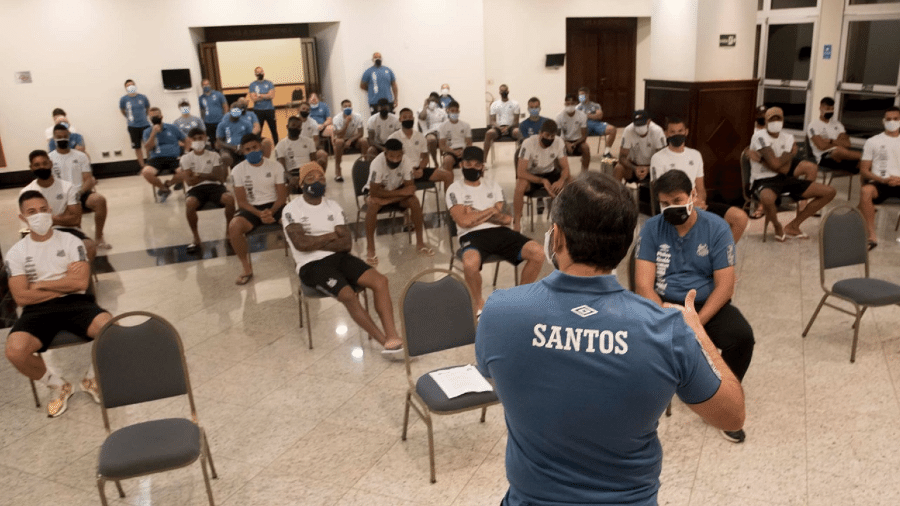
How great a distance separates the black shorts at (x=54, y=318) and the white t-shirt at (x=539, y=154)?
4.61 meters

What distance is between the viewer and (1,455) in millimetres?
3869

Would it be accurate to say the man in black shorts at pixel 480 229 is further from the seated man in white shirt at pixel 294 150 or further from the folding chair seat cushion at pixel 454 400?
the seated man in white shirt at pixel 294 150

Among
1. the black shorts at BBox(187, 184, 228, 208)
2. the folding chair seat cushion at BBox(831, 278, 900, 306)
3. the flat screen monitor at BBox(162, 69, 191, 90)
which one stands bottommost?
the folding chair seat cushion at BBox(831, 278, 900, 306)

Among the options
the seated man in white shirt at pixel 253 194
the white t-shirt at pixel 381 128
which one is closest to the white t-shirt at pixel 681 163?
the seated man in white shirt at pixel 253 194

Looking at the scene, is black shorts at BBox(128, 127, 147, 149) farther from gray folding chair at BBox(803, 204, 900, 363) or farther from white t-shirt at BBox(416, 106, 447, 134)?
gray folding chair at BBox(803, 204, 900, 363)

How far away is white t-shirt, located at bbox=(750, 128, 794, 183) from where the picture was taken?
7.18 metres

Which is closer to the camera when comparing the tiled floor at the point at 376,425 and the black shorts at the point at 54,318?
the tiled floor at the point at 376,425

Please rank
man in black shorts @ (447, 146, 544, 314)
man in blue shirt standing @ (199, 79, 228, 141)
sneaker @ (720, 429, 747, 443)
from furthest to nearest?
man in blue shirt standing @ (199, 79, 228, 141) → man in black shorts @ (447, 146, 544, 314) → sneaker @ (720, 429, 747, 443)

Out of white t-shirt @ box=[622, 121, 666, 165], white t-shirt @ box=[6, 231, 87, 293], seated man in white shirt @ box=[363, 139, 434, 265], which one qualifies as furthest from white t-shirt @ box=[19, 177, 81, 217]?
white t-shirt @ box=[622, 121, 666, 165]

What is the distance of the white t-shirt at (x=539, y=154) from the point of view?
25.0 feet

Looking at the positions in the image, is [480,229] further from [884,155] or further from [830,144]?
[830,144]

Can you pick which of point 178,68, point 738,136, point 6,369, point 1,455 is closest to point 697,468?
point 1,455

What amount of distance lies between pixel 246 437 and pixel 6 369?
2208 mm

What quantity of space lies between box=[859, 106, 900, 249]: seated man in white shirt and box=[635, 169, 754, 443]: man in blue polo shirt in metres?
3.63
